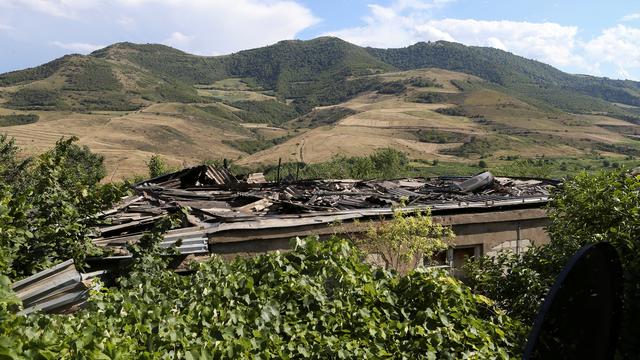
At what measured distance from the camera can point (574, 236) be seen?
19.3 feet

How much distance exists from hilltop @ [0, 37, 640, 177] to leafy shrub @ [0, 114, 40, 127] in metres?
0.33

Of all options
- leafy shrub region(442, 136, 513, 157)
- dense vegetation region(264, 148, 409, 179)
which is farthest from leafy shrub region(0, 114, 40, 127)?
leafy shrub region(442, 136, 513, 157)

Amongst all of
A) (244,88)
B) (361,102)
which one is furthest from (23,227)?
(244,88)

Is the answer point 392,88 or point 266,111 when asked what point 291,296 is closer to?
point 392,88

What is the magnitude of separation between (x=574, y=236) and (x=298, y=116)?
155 m

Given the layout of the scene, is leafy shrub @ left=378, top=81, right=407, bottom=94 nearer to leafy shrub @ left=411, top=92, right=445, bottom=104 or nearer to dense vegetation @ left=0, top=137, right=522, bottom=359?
leafy shrub @ left=411, top=92, right=445, bottom=104

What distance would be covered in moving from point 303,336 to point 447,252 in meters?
6.97

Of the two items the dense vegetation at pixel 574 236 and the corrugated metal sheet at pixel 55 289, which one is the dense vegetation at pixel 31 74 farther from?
the dense vegetation at pixel 574 236

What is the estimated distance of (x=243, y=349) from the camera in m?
4.20

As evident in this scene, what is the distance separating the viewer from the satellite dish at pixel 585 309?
2.54 meters

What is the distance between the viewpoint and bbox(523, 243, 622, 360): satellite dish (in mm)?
2543

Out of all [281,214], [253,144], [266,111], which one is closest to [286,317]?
[281,214]

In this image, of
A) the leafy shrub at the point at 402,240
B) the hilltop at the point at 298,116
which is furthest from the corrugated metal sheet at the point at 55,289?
the hilltop at the point at 298,116

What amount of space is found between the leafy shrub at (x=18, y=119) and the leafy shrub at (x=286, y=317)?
115656 mm
